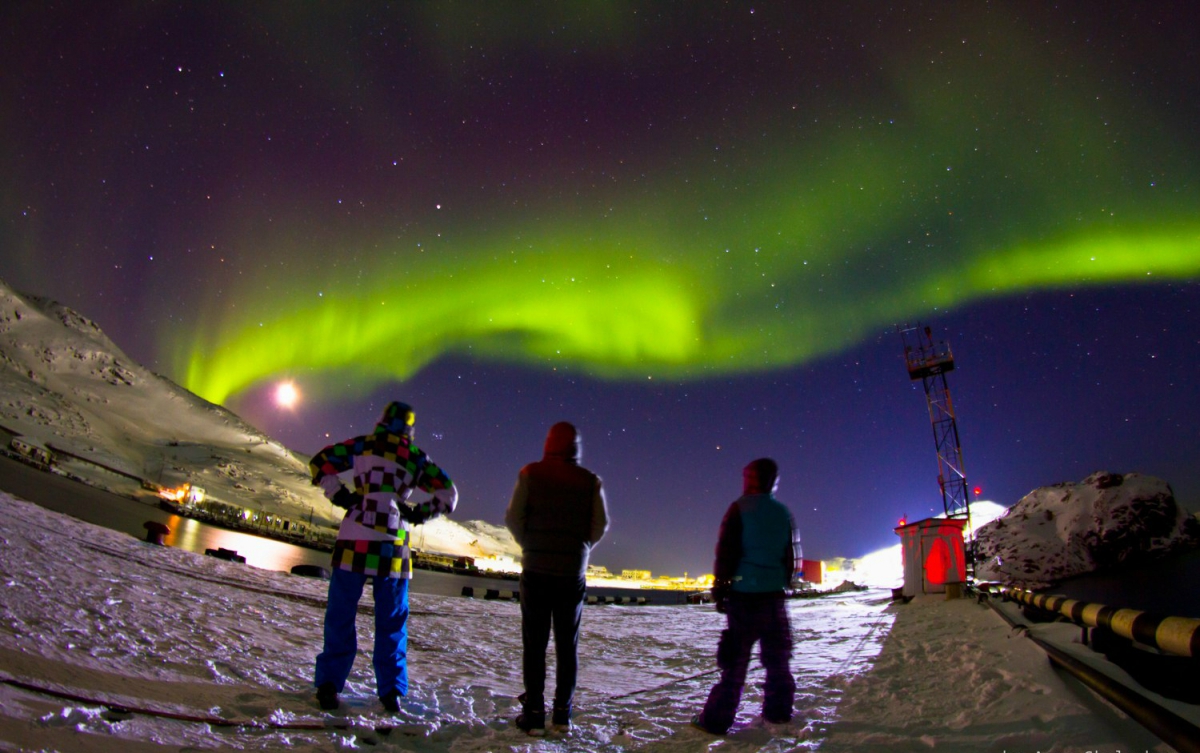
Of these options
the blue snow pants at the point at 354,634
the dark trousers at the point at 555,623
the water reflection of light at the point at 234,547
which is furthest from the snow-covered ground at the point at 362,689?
the water reflection of light at the point at 234,547

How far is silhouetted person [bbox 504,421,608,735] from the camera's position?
346 centimetres

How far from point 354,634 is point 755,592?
274 centimetres

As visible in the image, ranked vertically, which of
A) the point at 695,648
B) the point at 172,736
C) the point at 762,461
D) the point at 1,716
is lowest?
the point at 695,648

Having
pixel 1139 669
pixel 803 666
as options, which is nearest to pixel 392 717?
pixel 1139 669

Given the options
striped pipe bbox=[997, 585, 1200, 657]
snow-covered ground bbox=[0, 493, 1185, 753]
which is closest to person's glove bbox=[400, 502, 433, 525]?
snow-covered ground bbox=[0, 493, 1185, 753]

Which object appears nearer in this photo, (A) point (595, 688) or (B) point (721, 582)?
(B) point (721, 582)

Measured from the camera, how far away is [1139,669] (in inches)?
113

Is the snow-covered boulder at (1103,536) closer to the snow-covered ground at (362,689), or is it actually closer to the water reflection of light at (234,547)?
the water reflection of light at (234,547)

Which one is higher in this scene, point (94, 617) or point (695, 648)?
point (94, 617)

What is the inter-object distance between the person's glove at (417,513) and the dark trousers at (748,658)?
2.27m

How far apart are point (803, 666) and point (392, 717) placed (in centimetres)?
479

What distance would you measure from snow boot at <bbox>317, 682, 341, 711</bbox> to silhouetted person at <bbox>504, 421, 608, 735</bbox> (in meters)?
1.15

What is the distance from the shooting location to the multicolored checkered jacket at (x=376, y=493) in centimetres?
360

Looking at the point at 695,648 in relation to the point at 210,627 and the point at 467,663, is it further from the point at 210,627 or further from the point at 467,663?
the point at 210,627
